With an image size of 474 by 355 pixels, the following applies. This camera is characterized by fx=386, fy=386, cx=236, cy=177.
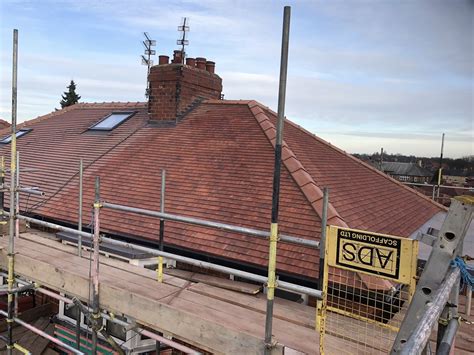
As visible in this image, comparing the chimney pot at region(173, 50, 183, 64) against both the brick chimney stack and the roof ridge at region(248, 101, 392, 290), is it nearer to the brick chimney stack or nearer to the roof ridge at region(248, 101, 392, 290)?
the brick chimney stack

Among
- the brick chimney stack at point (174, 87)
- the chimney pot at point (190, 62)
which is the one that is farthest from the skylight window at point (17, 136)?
the chimney pot at point (190, 62)

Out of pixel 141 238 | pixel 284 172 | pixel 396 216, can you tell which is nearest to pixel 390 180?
pixel 396 216

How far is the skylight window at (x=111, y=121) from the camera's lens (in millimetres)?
13188

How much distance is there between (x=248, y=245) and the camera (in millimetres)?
6168

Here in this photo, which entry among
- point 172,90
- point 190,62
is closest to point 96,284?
point 172,90

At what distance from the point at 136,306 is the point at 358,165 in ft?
32.5

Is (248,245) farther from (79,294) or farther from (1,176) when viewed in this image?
(1,176)

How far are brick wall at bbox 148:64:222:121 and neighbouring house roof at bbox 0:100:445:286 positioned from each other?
1.43 ft

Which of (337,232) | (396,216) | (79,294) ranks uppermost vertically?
(337,232)

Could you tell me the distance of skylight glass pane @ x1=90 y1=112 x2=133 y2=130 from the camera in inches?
522

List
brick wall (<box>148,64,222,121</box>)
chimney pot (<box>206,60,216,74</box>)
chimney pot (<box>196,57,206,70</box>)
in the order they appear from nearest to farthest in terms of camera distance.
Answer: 1. brick wall (<box>148,64,222,121</box>)
2. chimney pot (<box>196,57,206,70</box>)
3. chimney pot (<box>206,60,216,74</box>)

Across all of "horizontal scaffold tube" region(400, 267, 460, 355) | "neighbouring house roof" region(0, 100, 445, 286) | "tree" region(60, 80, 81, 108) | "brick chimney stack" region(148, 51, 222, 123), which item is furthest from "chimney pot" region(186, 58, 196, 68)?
"tree" region(60, 80, 81, 108)

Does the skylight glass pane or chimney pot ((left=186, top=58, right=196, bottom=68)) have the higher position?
chimney pot ((left=186, top=58, right=196, bottom=68))

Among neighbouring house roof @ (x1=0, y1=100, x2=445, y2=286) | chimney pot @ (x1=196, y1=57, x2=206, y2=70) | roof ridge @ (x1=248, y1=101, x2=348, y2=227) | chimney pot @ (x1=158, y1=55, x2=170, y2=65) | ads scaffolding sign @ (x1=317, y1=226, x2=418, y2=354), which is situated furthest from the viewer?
chimney pot @ (x1=196, y1=57, x2=206, y2=70)
